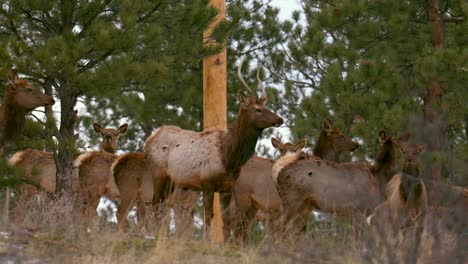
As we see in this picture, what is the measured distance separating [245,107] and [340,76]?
5.19 metres

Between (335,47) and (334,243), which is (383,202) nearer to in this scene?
(334,243)

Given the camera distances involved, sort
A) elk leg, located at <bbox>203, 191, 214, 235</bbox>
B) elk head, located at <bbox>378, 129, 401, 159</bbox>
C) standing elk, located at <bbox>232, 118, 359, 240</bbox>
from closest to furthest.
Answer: elk leg, located at <bbox>203, 191, 214, 235</bbox> → elk head, located at <bbox>378, 129, 401, 159</bbox> → standing elk, located at <bbox>232, 118, 359, 240</bbox>

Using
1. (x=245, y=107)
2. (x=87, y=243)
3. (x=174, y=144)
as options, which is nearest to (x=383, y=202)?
(x=245, y=107)

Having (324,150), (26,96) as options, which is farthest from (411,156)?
(26,96)

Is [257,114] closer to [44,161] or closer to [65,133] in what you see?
[65,133]

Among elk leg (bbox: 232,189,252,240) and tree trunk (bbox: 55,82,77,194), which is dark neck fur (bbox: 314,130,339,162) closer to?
elk leg (bbox: 232,189,252,240)

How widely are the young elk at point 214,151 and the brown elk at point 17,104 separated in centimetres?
191

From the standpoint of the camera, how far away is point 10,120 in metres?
13.7

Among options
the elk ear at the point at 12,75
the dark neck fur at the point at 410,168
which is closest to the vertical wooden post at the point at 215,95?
the elk ear at the point at 12,75

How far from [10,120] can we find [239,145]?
10.6 feet

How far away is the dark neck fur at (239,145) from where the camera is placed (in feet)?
44.3

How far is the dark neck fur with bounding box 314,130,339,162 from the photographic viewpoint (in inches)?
Result: 628

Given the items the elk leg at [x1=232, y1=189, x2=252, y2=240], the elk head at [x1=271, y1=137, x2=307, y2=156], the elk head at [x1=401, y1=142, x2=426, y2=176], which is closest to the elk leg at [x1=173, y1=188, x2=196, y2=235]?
the elk leg at [x1=232, y1=189, x2=252, y2=240]

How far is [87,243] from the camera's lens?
8914mm
